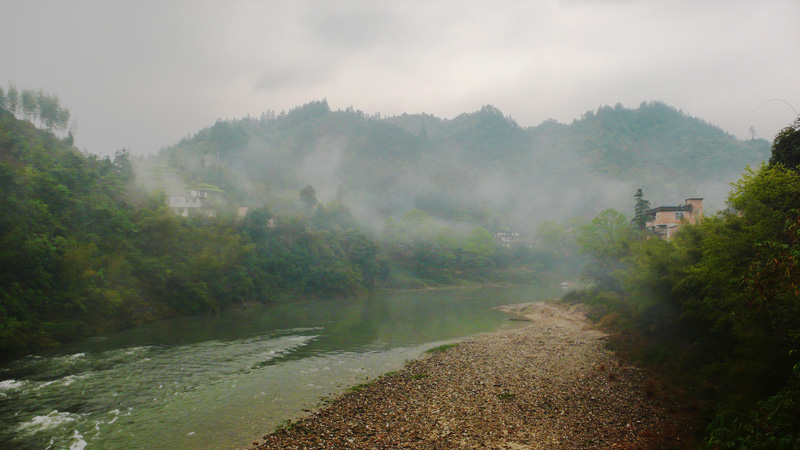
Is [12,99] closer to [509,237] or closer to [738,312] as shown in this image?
[738,312]

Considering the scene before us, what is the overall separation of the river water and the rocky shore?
2.63 m

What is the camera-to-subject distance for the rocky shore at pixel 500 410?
14.1 m

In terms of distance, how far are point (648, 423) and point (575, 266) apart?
386 ft

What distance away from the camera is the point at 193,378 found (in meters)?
23.0

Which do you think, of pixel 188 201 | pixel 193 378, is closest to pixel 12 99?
pixel 188 201

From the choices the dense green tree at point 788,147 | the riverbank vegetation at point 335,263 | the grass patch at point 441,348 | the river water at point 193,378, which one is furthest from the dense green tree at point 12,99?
the dense green tree at point 788,147

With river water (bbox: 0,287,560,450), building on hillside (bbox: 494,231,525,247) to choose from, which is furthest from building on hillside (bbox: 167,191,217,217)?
building on hillside (bbox: 494,231,525,247)

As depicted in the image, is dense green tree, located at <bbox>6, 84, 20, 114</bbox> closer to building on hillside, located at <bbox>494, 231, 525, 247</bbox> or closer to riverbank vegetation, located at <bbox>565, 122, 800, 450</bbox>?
riverbank vegetation, located at <bbox>565, 122, 800, 450</bbox>

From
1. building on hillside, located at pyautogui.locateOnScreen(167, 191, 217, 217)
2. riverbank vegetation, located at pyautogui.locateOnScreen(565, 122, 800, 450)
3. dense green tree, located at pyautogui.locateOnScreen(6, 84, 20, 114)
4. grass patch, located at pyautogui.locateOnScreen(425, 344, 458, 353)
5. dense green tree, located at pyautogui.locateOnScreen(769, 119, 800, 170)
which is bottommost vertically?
grass patch, located at pyautogui.locateOnScreen(425, 344, 458, 353)

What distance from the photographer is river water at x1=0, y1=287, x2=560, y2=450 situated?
621 inches

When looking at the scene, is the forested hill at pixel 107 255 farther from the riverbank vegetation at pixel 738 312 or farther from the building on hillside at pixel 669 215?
the building on hillside at pixel 669 215

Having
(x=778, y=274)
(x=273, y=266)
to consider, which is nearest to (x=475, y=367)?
(x=778, y=274)

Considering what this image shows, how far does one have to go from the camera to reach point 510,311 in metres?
55.5

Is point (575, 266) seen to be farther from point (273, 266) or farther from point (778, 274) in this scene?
point (778, 274)
